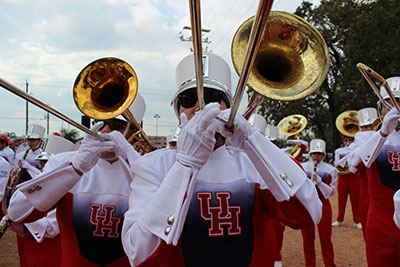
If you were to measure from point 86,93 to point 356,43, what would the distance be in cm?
2073

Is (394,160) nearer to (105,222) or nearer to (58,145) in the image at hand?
(105,222)

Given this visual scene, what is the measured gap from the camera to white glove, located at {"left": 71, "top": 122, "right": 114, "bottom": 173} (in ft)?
8.56

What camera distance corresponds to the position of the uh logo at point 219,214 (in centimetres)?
186

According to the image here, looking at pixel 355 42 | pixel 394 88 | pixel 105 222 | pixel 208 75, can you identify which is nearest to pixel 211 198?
pixel 208 75

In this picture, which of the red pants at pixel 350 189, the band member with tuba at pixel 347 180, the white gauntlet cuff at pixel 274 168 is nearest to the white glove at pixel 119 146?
the white gauntlet cuff at pixel 274 168

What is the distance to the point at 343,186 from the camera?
30.2 ft

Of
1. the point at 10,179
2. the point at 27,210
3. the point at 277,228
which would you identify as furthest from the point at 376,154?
the point at 10,179

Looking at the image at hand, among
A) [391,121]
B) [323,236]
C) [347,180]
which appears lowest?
[323,236]

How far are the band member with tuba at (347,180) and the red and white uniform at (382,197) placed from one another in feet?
15.6

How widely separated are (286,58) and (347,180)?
7966 millimetres

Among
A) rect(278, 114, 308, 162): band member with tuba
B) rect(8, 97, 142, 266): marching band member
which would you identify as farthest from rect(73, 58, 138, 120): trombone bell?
rect(278, 114, 308, 162): band member with tuba

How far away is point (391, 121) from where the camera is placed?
3914mm

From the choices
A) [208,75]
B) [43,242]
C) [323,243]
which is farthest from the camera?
[323,243]

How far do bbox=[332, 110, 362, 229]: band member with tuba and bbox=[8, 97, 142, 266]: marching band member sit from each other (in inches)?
291
